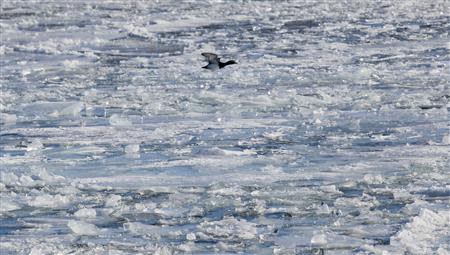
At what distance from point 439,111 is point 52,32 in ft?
25.9

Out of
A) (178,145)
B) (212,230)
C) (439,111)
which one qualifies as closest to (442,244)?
(212,230)

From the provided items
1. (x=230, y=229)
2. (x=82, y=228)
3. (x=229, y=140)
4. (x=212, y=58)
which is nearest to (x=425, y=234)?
(x=230, y=229)

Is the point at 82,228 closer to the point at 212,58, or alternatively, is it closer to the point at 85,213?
the point at 85,213

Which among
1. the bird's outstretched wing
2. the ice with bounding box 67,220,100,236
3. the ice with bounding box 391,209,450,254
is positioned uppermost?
the bird's outstretched wing

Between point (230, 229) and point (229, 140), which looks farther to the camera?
point (229, 140)

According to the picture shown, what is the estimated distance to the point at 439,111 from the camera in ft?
30.2

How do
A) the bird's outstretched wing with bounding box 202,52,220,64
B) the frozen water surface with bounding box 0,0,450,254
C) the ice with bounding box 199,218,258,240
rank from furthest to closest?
the bird's outstretched wing with bounding box 202,52,220,64
the frozen water surface with bounding box 0,0,450,254
the ice with bounding box 199,218,258,240

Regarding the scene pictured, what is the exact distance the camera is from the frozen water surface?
5.97 metres

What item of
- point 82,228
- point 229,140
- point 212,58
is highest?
point 212,58

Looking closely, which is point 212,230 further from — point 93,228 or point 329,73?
point 329,73

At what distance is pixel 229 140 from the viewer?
8414 millimetres

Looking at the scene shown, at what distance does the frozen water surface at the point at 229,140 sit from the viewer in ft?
19.6

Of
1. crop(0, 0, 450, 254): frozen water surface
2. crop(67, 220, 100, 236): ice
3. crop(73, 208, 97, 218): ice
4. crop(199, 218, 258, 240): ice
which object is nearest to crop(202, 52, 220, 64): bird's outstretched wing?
crop(0, 0, 450, 254): frozen water surface

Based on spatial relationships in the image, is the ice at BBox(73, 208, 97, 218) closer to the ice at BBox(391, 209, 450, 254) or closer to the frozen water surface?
the frozen water surface
